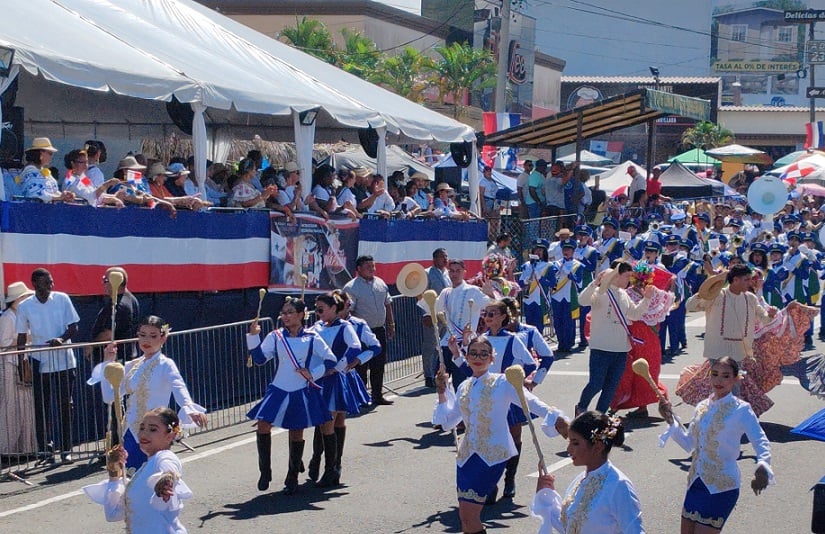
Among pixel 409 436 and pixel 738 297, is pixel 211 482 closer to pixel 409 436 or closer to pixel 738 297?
pixel 409 436

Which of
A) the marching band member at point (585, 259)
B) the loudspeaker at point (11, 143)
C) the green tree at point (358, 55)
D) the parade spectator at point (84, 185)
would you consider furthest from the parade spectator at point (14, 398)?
the green tree at point (358, 55)

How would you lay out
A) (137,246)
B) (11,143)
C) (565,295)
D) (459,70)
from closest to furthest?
(11,143) → (137,246) → (565,295) → (459,70)

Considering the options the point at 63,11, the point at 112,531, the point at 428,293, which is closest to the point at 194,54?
the point at 63,11

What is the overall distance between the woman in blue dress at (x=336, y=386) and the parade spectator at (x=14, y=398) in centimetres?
267

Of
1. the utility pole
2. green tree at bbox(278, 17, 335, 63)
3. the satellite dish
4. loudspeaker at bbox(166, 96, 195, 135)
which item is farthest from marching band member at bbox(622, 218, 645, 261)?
green tree at bbox(278, 17, 335, 63)

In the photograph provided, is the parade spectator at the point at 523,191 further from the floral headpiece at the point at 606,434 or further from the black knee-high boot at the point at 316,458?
the floral headpiece at the point at 606,434

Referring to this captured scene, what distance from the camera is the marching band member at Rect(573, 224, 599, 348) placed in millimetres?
19344

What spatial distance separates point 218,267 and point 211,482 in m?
4.52

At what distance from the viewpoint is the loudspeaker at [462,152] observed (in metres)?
21.1

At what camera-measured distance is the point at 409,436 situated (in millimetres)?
12359

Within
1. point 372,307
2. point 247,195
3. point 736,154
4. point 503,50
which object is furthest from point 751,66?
→ point 372,307

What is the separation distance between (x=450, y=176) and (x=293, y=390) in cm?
1612

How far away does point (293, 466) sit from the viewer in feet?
32.7

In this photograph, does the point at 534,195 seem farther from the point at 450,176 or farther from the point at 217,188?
the point at 217,188
